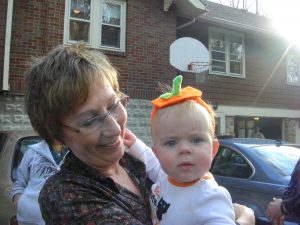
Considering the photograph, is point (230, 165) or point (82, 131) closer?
point (82, 131)

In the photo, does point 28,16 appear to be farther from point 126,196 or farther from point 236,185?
point 126,196

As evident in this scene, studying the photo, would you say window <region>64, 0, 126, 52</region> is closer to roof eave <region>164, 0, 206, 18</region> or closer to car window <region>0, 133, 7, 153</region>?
roof eave <region>164, 0, 206, 18</region>

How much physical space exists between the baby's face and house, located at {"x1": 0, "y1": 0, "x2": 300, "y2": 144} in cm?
747

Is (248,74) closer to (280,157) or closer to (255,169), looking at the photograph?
(280,157)

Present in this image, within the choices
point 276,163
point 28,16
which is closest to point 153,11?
point 28,16

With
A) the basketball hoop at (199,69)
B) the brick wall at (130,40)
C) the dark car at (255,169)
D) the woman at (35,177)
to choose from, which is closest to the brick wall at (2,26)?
the brick wall at (130,40)

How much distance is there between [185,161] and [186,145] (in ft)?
0.23

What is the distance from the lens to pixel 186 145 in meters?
1.84

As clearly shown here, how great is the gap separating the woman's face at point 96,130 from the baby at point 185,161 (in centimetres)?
24

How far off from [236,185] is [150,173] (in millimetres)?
2982

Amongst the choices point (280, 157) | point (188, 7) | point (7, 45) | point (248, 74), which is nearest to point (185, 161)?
point (280, 157)

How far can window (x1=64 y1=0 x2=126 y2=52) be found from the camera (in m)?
10.1

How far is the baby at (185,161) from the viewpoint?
1.81 metres

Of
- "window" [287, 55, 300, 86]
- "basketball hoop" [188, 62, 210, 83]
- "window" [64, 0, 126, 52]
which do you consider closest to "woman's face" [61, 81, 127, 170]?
"window" [64, 0, 126, 52]
